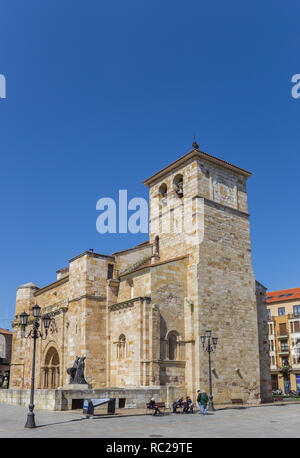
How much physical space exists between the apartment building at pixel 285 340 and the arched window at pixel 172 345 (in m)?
32.8

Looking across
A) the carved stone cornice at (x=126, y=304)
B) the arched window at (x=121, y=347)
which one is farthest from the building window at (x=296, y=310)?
the arched window at (x=121, y=347)

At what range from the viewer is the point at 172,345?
25609 millimetres

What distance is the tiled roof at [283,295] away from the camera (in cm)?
5949

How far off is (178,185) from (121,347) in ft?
37.5

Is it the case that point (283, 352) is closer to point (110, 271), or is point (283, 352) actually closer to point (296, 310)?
point (296, 310)

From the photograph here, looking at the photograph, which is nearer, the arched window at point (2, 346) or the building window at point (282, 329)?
the building window at point (282, 329)

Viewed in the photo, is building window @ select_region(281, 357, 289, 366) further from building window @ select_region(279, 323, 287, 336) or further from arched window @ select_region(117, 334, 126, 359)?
arched window @ select_region(117, 334, 126, 359)

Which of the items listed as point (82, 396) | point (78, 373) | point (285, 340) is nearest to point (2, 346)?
point (285, 340)

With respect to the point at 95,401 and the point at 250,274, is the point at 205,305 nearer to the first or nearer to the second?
the point at 250,274

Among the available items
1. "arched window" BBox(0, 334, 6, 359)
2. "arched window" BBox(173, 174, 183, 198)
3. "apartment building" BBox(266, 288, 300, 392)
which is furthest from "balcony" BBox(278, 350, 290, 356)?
"arched window" BBox(0, 334, 6, 359)

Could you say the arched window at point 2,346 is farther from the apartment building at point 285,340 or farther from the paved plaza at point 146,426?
the paved plaza at point 146,426

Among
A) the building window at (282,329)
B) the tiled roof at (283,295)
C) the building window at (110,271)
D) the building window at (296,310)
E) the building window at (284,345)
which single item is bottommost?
the building window at (284,345)

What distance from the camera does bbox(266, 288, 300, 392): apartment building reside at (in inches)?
2142
